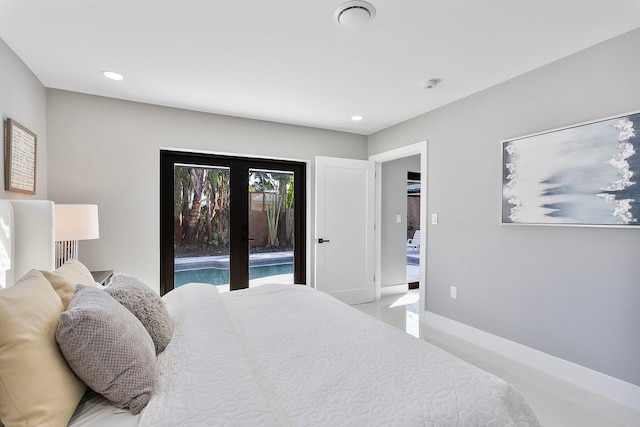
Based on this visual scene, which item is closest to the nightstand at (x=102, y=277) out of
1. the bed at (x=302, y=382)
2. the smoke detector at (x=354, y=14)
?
the bed at (x=302, y=382)

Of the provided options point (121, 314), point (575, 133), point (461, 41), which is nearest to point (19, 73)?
point (121, 314)

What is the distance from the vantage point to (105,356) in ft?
3.29

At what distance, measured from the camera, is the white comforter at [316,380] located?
944 millimetres

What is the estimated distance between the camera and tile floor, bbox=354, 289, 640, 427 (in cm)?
193

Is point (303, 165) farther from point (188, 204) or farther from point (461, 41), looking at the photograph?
point (461, 41)

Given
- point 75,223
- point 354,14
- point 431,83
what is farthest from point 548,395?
point 75,223

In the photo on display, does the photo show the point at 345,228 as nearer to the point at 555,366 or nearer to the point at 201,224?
the point at 201,224

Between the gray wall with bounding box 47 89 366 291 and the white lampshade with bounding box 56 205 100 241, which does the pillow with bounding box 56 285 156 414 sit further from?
the gray wall with bounding box 47 89 366 291

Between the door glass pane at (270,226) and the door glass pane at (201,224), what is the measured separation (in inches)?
13.2

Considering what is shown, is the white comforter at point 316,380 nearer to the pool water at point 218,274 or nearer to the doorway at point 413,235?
the pool water at point 218,274

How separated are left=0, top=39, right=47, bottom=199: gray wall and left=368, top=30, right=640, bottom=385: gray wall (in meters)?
3.68

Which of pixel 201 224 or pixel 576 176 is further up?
pixel 576 176

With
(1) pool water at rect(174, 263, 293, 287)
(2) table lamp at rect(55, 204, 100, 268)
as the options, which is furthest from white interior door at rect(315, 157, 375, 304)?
(2) table lamp at rect(55, 204, 100, 268)

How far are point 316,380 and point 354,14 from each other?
1902 mm
